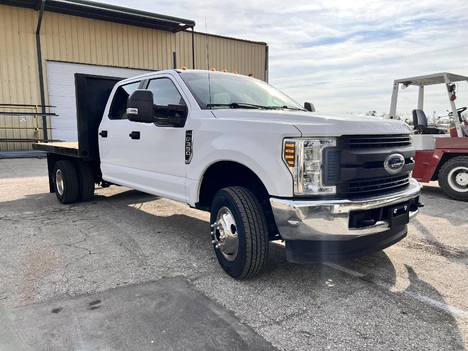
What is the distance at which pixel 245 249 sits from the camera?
3176mm

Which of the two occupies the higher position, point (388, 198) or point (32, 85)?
point (32, 85)

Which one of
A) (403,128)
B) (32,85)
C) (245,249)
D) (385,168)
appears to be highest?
(32,85)

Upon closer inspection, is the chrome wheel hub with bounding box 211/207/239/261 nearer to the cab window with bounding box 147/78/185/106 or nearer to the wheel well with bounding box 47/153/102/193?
the cab window with bounding box 147/78/185/106

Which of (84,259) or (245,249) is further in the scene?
(84,259)

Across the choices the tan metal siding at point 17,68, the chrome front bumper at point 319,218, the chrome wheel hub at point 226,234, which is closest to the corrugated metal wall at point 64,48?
the tan metal siding at point 17,68

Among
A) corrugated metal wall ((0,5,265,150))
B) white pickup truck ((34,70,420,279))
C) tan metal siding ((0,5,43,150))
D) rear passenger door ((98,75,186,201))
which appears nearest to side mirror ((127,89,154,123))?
white pickup truck ((34,70,420,279))

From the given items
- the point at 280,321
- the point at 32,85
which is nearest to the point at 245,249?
the point at 280,321

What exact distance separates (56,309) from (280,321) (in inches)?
67.1

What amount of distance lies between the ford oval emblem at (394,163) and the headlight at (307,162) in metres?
0.61

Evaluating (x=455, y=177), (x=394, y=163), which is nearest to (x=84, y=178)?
(x=394, y=163)

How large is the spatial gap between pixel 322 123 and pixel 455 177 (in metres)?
5.38

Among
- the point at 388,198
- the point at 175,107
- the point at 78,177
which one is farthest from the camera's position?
the point at 78,177

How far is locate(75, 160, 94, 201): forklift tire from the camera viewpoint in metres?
6.62

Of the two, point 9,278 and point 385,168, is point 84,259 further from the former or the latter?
point 385,168
